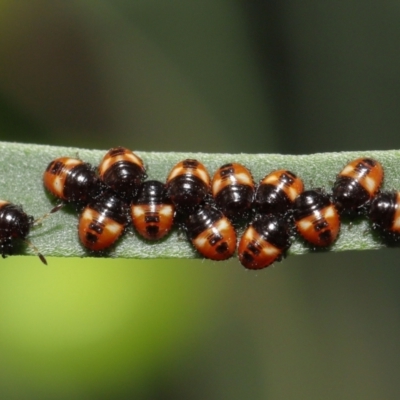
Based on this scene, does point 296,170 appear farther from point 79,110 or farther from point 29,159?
point 79,110

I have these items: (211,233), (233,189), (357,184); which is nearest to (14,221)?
(211,233)

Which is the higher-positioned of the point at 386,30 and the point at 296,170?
the point at 386,30

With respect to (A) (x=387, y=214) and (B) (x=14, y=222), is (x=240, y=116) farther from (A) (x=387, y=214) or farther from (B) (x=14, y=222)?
(B) (x=14, y=222)

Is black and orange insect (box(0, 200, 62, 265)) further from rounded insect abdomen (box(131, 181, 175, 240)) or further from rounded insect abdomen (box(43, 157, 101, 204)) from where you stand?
rounded insect abdomen (box(131, 181, 175, 240))

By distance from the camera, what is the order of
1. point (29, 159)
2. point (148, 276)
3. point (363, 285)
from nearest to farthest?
point (29, 159) < point (148, 276) < point (363, 285)

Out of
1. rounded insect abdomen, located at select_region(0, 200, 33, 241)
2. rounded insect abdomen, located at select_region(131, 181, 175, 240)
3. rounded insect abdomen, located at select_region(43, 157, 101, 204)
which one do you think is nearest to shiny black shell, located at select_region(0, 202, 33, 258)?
rounded insect abdomen, located at select_region(0, 200, 33, 241)

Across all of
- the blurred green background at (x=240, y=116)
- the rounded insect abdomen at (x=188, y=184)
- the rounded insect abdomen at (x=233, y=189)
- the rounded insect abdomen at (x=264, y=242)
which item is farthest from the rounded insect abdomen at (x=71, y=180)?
the blurred green background at (x=240, y=116)

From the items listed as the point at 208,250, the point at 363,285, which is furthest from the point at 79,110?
the point at 363,285
